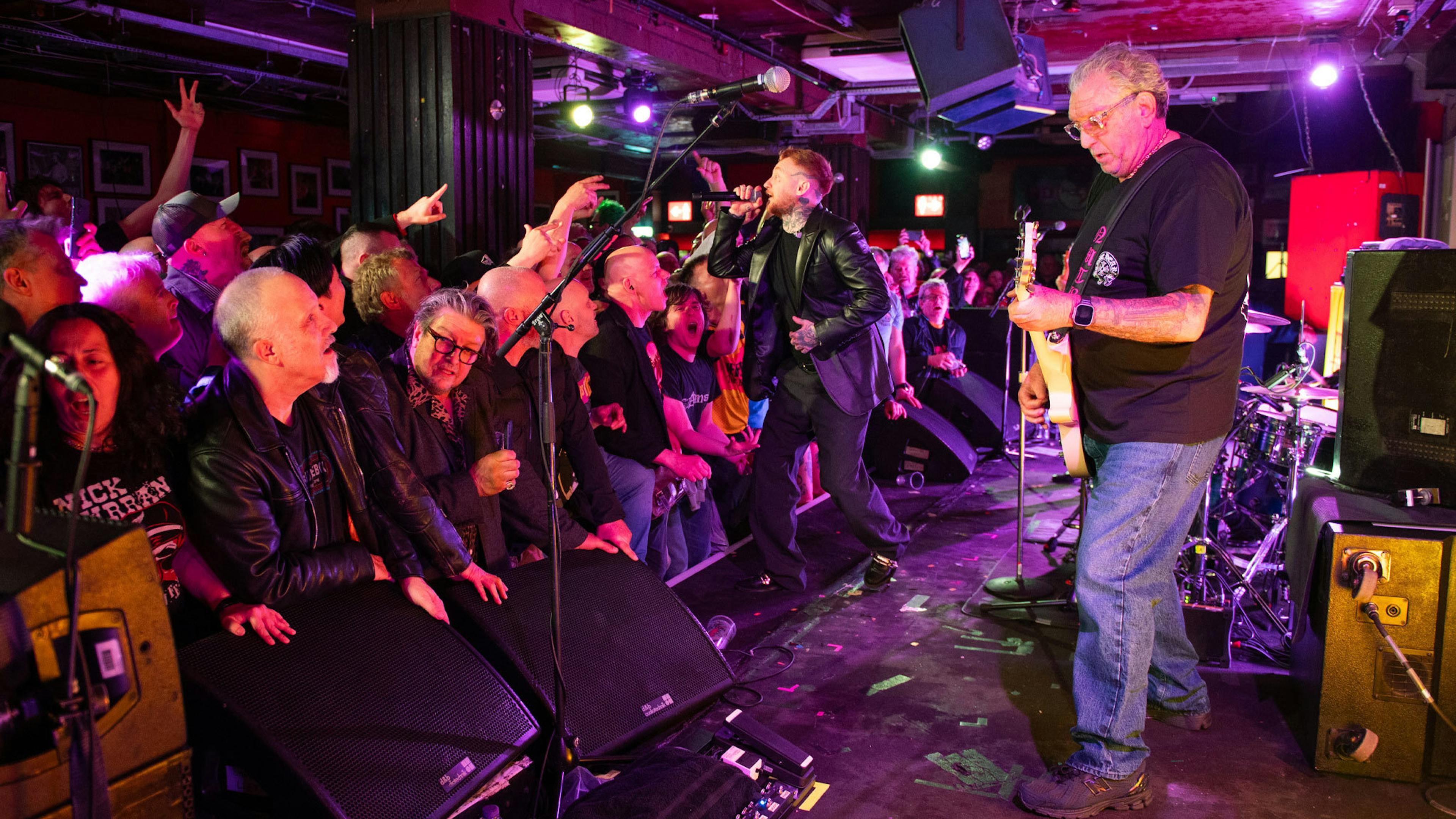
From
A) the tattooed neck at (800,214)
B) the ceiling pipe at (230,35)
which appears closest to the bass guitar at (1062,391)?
the tattooed neck at (800,214)

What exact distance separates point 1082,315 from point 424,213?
3.01m

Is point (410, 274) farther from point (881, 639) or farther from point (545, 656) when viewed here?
point (881, 639)

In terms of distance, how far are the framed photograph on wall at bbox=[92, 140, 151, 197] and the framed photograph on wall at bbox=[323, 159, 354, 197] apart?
86.0 inches

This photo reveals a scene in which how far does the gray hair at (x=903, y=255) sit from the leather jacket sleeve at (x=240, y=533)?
19.4ft

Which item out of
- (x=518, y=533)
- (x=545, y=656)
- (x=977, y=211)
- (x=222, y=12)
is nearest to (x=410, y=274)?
(x=518, y=533)

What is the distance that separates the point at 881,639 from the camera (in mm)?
3715

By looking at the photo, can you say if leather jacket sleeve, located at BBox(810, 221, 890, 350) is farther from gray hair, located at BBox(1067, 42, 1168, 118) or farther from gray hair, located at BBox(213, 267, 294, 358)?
→ gray hair, located at BBox(213, 267, 294, 358)

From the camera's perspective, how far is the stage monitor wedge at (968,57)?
6.42 meters

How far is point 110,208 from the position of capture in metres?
9.53

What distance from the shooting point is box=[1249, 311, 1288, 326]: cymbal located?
4.08 m

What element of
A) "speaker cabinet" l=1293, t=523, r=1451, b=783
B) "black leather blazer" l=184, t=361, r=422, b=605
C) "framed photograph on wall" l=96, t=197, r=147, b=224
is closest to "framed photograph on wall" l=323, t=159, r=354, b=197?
"framed photograph on wall" l=96, t=197, r=147, b=224

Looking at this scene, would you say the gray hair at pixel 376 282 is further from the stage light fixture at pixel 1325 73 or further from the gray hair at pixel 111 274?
the stage light fixture at pixel 1325 73

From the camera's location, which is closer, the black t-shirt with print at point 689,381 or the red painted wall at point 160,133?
the black t-shirt with print at point 689,381

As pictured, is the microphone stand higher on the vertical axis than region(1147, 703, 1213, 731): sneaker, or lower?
higher
